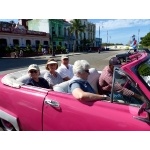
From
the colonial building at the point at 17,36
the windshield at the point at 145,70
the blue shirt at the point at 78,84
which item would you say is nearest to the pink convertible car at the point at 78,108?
the windshield at the point at 145,70

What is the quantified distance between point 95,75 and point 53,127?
1.55 metres

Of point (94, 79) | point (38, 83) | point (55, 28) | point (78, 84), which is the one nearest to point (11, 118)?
point (38, 83)

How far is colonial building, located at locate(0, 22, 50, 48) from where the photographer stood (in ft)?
101

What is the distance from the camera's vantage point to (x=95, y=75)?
3.80m

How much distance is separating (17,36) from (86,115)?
3280 centimetres

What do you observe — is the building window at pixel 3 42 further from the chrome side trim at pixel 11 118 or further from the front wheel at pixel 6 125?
the chrome side trim at pixel 11 118

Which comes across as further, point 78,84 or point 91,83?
point 91,83

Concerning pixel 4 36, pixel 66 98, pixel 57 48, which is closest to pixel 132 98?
pixel 66 98

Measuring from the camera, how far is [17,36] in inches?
1304

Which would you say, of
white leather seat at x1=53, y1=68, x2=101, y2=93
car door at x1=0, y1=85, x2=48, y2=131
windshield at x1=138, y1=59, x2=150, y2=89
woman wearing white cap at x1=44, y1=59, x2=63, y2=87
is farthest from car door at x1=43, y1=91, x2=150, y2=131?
woman wearing white cap at x1=44, y1=59, x2=63, y2=87

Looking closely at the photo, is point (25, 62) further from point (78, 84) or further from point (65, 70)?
point (78, 84)

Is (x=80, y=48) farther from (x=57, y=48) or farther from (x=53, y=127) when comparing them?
(x=53, y=127)

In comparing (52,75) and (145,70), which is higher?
(145,70)

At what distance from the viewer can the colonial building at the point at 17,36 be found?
30859mm
